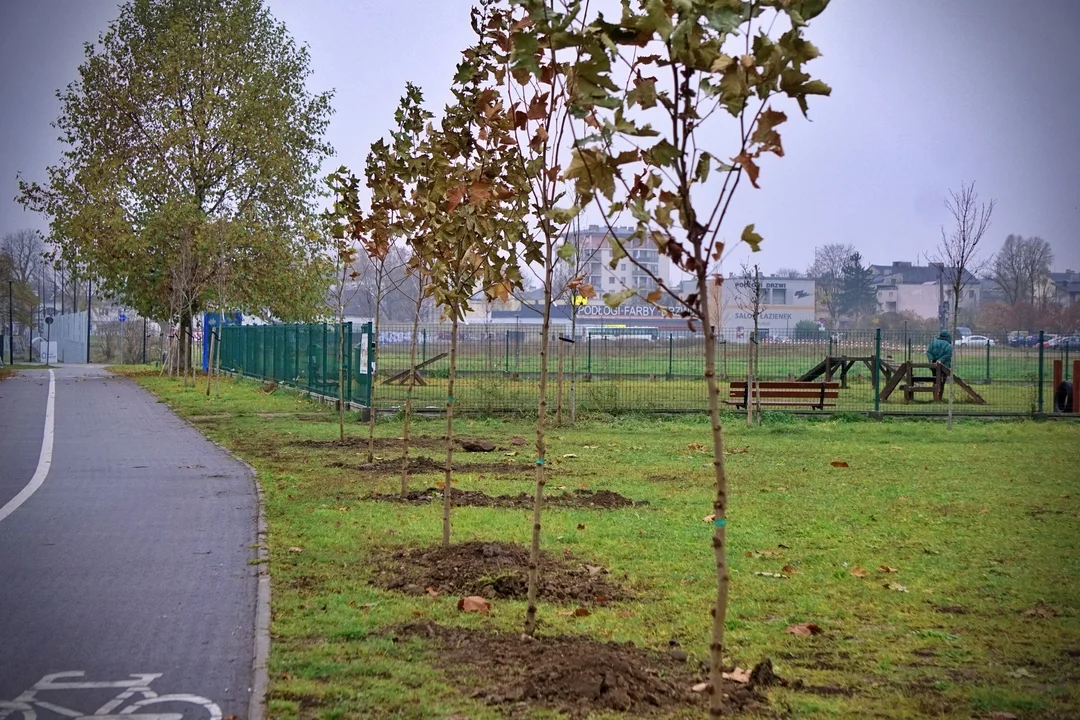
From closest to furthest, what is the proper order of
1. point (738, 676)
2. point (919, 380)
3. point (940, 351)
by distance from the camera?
1. point (738, 676)
2. point (919, 380)
3. point (940, 351)

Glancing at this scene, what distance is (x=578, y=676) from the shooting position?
5.73 metres

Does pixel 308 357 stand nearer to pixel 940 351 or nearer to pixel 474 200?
pixel 940 351

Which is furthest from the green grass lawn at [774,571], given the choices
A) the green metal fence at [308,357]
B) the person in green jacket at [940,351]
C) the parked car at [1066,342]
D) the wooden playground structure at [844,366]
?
the parked car at [1066,342]

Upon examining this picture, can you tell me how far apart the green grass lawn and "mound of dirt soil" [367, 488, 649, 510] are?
363 mm

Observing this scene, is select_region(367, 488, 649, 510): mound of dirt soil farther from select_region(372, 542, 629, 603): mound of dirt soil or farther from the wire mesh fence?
the wire mesh fence

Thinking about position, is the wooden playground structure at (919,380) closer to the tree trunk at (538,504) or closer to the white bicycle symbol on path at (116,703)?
the tree trunk at (538,504)

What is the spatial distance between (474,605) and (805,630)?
210 centimetres

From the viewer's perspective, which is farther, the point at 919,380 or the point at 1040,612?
the point at 919,380

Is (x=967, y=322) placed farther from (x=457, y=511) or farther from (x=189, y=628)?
(x=189, y=628)

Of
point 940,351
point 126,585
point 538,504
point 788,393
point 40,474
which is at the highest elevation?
point 940,351

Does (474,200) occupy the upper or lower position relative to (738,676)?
upper

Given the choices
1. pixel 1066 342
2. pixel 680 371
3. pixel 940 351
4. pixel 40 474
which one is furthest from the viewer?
pixel 680 371

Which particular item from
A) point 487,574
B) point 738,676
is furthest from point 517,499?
point 738,676

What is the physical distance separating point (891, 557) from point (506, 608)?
351 cm
